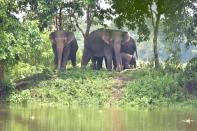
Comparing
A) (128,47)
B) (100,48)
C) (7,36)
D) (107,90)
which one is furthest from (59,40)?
(7,36)

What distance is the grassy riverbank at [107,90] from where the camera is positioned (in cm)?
2450

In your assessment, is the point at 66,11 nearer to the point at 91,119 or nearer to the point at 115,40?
the point at 115,40

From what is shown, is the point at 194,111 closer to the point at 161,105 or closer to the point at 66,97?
the point at 161,105

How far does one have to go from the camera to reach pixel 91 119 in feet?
60.3

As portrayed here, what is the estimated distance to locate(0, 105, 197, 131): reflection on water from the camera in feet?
52.8

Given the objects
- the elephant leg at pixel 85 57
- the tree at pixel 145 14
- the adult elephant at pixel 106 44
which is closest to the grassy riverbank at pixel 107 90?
the tree at pixel 145 14

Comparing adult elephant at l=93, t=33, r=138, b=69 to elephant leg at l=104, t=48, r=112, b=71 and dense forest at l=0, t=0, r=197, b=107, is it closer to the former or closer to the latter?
elephant leg at l=104, t=48, r=112, b=71

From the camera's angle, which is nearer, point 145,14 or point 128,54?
point 145,14

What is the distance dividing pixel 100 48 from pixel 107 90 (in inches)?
284

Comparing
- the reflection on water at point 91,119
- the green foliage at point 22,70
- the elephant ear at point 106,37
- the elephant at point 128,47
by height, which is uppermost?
the elephant ear at point 106,37

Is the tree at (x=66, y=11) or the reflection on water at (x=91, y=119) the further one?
the tree at (x=66, y=11)

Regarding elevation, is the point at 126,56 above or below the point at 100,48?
below

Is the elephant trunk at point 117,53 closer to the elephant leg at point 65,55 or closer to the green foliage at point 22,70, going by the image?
the elephant leg at point 65,55

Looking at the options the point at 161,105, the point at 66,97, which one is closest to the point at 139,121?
the point at 161,105
